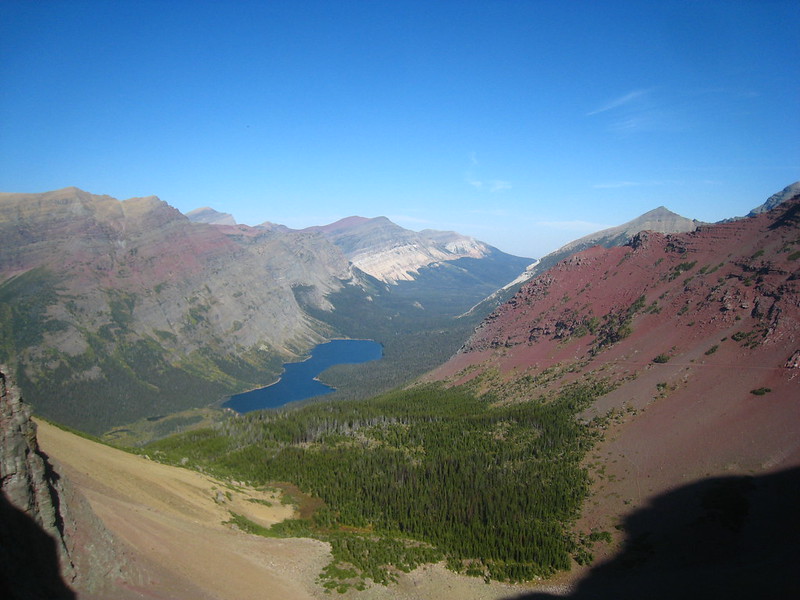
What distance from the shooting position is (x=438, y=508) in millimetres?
77188

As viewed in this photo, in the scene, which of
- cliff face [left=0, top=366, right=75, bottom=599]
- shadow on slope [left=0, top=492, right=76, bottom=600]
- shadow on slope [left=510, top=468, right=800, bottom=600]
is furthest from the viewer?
shadow on slope [left=510, top=468, right=800, bottom=600]

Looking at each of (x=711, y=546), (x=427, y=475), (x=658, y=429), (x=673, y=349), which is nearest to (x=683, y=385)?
(x=658, y=429)

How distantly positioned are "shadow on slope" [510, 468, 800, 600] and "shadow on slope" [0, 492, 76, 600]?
43.4m

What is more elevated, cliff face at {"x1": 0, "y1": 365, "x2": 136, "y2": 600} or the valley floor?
cliff face at {"x1": 0, "y1": 365, "x2": 136, "y2": 600}

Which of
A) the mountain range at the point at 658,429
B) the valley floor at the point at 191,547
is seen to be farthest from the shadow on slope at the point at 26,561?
the valley floor at the point at 191,547

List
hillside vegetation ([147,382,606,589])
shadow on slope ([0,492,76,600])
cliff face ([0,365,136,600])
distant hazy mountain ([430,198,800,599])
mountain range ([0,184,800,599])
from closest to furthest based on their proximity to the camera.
→ shadow on slope ([0,492,76,600]), cliff face ([0,365,136,600]), mountain range ([0,184,800,599]), distant hazy mountain ([430,198,800,599]), hillside vegetation ([147,382,606,589])

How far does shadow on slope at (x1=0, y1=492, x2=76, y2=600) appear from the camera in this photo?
25.9 meters

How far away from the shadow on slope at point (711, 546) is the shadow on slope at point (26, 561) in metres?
43.4

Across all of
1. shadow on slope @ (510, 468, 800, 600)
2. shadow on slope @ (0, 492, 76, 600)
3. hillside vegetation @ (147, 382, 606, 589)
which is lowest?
hillside vegetation @ (147, 382, 606, 589)

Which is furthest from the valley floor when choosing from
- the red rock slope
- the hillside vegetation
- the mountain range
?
the red rock slope

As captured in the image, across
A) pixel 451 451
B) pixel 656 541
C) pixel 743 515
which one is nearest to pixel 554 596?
pixel 656 541

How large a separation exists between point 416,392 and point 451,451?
190 ft

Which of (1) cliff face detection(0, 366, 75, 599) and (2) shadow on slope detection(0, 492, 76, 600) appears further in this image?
(1) cliff face detection(0, 366, 75, 599)

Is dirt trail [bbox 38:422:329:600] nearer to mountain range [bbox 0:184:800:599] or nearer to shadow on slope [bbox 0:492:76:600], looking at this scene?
mountain range [bbox 0:184:800:599]
